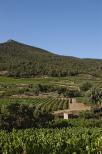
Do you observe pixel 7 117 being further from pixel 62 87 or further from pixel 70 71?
A: pixel 70 71

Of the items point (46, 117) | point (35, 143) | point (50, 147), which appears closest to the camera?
point (50, 147)

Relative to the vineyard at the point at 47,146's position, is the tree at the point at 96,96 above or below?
below

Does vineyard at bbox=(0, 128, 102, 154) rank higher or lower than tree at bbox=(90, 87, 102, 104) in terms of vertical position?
higher

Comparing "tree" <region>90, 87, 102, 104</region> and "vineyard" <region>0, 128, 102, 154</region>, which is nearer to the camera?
"vineyard" <region>0, 128, 102, 154</region>

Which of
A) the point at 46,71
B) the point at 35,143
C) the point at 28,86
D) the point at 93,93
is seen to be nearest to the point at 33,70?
the point at 46,71

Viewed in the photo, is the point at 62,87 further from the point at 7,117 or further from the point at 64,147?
the point at 64,147

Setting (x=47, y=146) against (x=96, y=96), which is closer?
(x=47, y=146)

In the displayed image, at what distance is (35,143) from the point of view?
39750 millimetres

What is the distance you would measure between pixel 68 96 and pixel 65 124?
57913 millimetres

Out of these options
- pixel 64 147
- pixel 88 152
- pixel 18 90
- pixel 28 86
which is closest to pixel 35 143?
pixel 64 147

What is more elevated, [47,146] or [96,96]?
[47,146]

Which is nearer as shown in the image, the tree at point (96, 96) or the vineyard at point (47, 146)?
the vineyard at point (47, 146)

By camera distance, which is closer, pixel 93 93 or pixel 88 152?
pixel 88 152

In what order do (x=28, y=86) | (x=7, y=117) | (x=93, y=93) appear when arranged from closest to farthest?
(x=7, y=117) < (x=93, y=93) < (x=28, y=86)
